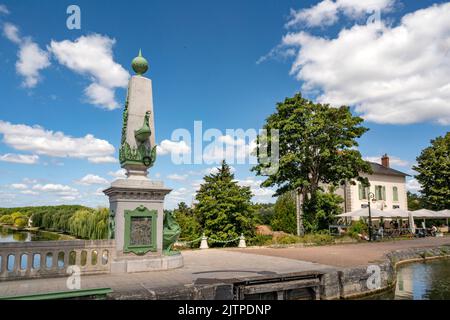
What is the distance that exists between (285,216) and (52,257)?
28.2 meters

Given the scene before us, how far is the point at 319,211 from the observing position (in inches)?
1016

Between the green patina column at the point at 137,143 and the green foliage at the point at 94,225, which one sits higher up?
the green patina column at the point at 137,143

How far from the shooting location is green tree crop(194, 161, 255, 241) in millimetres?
24031

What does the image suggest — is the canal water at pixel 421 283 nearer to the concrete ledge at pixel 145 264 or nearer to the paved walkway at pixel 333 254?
the paved walkway at pixel 333 254

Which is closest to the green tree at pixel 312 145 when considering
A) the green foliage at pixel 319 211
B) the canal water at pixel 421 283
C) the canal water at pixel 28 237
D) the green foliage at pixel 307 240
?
the green foliage at pixel 319 211

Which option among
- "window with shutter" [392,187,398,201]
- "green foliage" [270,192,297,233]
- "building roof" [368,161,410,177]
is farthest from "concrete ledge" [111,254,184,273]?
"window with shutter" [392,187,398,201]

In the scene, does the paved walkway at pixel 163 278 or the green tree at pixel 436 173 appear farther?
the green tree at pixel 436 173

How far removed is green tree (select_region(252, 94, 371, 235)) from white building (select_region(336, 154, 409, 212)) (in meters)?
11.7

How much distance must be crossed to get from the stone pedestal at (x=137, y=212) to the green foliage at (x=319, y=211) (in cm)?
1678

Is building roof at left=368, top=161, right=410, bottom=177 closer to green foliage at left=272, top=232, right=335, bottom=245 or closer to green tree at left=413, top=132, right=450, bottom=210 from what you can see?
green tree at left=413, top=132, right=450, bottom=210

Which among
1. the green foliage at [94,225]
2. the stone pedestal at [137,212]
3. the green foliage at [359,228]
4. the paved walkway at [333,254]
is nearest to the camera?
the stone pedestal at [137,212]

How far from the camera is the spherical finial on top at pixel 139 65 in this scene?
11.7m
